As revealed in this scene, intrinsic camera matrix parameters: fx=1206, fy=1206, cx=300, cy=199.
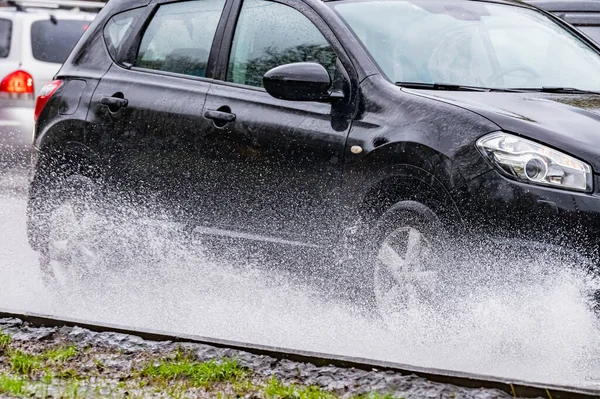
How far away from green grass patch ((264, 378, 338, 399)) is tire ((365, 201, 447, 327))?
43.5 inches

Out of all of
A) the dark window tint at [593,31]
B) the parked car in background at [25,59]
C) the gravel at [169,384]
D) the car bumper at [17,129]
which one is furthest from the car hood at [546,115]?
the parked car in background at [25,59]

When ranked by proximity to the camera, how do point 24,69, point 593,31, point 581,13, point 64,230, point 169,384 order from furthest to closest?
point 24,69 → point 581,13 → point 593,31 → point 64,230 → point 169,384

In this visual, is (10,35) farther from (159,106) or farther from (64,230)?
(159,106)

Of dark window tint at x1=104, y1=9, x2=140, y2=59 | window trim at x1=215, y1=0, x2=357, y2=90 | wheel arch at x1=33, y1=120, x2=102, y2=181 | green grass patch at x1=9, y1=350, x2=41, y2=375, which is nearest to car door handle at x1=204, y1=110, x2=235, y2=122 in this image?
window trim at x1=215, y1=0, x2=357, y2=90

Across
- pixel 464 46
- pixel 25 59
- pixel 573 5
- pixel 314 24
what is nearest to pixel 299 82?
pixel 314 24

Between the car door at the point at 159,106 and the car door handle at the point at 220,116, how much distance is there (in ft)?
0.13

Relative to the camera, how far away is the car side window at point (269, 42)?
20.5ft

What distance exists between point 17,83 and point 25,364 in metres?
7.13

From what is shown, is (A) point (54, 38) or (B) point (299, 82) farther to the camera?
(A) point (54, 38)

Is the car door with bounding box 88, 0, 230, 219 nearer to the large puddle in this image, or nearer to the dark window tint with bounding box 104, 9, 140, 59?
the dark window tint with bounding box 104, 9, 140, 59

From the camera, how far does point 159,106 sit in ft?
21.9

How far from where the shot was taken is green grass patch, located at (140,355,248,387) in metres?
4.55

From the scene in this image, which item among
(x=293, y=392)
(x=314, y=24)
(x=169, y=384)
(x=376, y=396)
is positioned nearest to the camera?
(x=376, y=396)

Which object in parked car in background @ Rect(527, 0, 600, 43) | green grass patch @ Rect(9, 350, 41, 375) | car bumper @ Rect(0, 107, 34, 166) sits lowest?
car bumper @ Rect(0, 107, 34, 166)
